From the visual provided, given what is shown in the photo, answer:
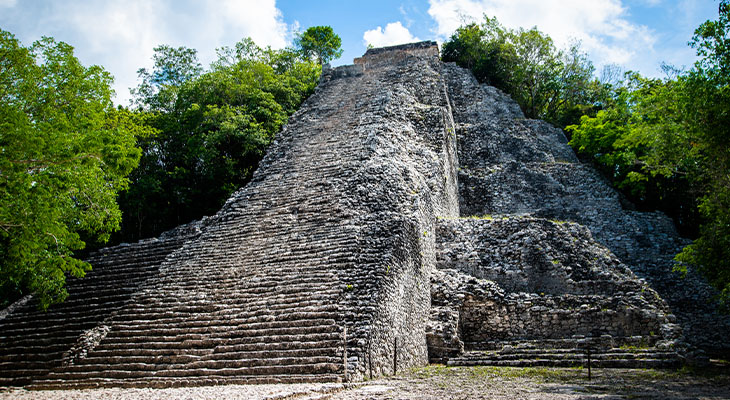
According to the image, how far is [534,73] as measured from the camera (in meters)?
23.8

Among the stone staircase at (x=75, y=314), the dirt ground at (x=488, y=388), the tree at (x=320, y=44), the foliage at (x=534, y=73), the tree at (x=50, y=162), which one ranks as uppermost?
the tree at (x=320, y=44)

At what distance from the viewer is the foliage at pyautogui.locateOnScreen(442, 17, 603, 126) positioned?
23312 millimetres

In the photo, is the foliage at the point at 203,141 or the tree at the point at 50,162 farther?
the foliage at the point at 203,141

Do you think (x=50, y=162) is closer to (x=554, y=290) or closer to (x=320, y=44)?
(x=554, y=290)

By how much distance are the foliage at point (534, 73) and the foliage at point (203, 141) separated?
10142 mm

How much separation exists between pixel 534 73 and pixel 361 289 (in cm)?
1970

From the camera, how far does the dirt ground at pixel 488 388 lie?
5.48 m

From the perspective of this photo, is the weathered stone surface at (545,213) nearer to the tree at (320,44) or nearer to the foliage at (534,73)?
the foliage at (534,73)

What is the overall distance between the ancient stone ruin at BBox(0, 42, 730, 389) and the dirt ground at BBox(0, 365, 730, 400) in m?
0.48

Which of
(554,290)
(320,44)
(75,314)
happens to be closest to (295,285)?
(75,314)

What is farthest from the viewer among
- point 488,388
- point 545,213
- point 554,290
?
point 545,213

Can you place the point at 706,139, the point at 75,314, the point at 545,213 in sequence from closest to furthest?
the point at 706,139 → the point at 75,314 → the point at 545,213

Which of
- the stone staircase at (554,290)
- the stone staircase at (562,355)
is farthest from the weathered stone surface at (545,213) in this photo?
the stone staircase at (562,355)

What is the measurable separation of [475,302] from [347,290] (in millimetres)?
3223
